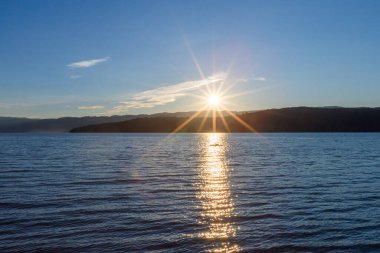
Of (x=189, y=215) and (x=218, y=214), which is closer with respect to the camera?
(x=189, y=215)

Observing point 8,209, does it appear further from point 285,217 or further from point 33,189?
Answer: point 285,217

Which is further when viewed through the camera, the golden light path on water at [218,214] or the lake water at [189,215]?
the golden light path on water at [218,214]

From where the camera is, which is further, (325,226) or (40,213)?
(40,213)

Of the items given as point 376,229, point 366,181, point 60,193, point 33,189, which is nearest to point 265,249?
point 376,229

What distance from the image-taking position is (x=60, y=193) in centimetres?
3278

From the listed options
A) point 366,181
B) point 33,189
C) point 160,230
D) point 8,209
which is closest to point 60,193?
point 33,189

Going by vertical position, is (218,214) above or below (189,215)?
below

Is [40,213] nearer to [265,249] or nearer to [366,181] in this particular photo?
[265,249]

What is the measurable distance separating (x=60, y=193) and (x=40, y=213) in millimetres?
7757

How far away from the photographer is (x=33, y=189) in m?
35.1

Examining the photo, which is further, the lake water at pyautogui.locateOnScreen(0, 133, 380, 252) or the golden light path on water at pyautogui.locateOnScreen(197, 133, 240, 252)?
the golden light path on water at pyautogui.locateOnScreen(197, 133, 240, 252)

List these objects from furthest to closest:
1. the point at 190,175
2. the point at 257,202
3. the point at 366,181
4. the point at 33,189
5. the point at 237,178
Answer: the point at 190,175 < the point at 237,178 < the point at 366,181 < the point at 33,189 < the point at 257,202

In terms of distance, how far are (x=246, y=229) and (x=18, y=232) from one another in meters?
11.1

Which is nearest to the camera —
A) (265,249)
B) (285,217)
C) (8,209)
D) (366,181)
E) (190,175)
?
(265,249)
